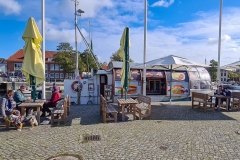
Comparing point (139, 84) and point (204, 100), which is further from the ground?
point (139, 84)

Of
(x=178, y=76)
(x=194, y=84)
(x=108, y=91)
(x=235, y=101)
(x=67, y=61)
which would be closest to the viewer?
(x=235, y=101)

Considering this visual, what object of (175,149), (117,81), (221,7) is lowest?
(175,149)

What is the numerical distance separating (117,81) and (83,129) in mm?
6204

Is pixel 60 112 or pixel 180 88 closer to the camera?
pixel 60 112

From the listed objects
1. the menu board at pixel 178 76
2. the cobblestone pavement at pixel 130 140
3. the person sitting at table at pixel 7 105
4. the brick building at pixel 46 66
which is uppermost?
the brick building at pixel 46 66

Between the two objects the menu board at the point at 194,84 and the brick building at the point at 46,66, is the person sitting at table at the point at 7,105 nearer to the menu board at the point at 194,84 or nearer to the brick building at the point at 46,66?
the menu board at the point at 194,84

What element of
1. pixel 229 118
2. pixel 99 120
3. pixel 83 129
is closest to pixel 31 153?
pixel 83 129

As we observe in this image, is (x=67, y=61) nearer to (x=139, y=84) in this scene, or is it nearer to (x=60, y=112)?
(x=139, y=84)

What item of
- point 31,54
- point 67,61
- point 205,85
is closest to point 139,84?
point 205,85

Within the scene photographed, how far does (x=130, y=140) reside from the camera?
514 cm

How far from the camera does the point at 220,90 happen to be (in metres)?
10.3

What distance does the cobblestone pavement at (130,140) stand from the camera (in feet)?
13.9

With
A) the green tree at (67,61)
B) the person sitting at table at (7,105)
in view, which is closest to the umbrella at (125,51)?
the person sitting at table at (7,105)

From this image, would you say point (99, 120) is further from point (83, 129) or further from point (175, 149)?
point (175, 149)
